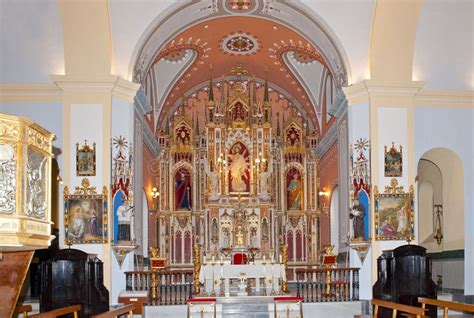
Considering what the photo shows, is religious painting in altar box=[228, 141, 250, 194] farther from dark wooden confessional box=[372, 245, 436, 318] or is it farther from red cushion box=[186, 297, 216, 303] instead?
dark wooden confessional box=[372, 245, 436, 318]

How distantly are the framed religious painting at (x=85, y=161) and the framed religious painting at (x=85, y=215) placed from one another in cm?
24

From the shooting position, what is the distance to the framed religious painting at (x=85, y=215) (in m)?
14.0

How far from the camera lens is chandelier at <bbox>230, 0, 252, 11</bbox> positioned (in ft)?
55.1

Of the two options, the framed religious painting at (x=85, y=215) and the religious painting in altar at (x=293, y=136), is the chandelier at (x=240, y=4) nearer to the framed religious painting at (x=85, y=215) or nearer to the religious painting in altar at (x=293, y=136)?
the framed religious painting at (x=85, y=215)

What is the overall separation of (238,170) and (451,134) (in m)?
9.16

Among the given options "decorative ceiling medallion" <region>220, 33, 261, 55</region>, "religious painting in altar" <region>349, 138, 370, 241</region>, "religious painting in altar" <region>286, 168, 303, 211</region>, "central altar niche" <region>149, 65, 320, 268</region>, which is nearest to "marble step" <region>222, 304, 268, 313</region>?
"religious painting in altar" <region>349, 138, 370, 241</region>

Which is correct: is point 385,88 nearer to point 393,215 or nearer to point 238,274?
point 393,215

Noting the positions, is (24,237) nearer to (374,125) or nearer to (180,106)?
(374,125)

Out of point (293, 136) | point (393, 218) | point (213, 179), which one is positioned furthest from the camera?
point (293, 136)

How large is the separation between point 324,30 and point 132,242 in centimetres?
600

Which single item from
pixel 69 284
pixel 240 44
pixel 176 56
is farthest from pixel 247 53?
pixel 69 284

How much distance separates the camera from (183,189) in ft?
79.8

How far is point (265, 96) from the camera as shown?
2372cm

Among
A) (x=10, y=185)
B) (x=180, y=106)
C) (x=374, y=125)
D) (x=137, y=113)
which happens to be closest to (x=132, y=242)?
(x=137, y=113)
